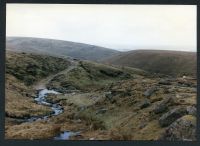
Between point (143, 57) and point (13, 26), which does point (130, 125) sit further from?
point (13, 26)

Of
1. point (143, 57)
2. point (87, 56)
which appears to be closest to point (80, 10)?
point (87, 56)

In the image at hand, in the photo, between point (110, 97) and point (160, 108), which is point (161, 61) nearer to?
point (160, 108)

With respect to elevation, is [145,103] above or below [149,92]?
below

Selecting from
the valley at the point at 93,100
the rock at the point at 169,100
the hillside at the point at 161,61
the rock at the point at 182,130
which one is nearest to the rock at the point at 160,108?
the valley at the point at 93,100

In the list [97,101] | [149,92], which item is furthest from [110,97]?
[149,92]

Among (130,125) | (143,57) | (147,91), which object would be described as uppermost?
(143,57)

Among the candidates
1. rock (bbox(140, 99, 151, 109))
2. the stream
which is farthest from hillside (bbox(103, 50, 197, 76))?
the stream
